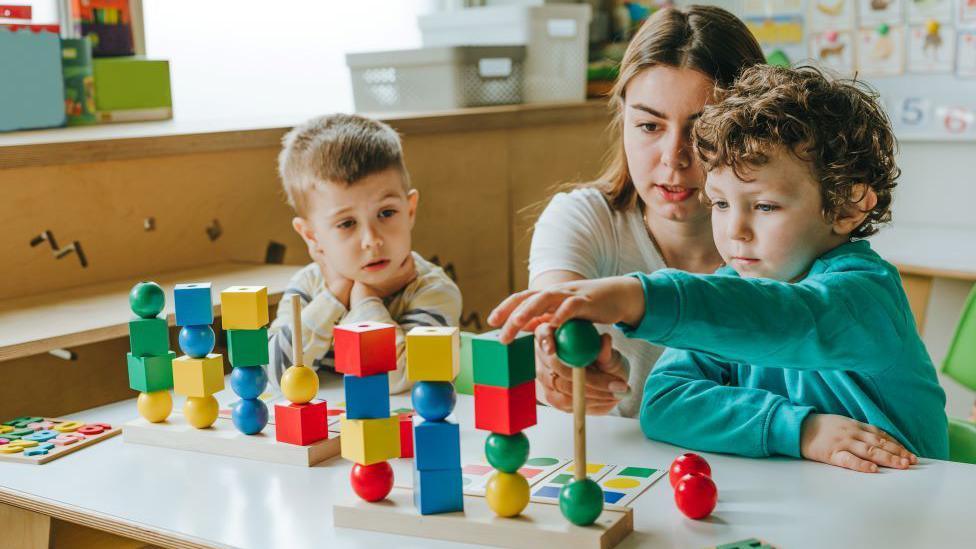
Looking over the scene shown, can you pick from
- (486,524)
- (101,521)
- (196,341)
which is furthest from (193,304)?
(486,524)

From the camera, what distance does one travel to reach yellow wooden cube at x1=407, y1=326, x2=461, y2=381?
37.7 inches

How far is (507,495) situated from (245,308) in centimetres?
45

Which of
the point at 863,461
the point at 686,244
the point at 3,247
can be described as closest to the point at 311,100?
the point at 3,247

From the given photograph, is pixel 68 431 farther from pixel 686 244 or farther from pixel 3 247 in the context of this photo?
pixel 686 244

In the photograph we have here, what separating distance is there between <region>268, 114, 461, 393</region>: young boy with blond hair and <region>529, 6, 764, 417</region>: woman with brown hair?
21 centimetres

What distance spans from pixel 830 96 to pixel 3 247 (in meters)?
1.35

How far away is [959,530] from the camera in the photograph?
935 mm

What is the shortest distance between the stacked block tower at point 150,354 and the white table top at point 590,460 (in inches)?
2.2

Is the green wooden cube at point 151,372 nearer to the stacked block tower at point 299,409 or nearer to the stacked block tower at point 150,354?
the stacked block tower at point 150,354

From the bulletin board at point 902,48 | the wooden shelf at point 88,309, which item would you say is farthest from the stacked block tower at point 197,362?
the bulletin board at point 902,48

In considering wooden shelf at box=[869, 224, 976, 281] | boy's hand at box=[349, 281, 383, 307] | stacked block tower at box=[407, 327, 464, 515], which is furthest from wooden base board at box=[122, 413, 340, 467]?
wooden shelf at box=[869, 224, 976, 281]

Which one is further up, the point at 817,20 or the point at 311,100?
the point at 817,20

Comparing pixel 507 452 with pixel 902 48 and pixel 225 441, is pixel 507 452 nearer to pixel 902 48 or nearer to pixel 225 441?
pixel 225 441

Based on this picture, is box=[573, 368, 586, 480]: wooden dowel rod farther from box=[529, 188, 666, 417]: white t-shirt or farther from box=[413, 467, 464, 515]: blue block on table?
box=[529, 188, 666, 417]: white t-shirt
